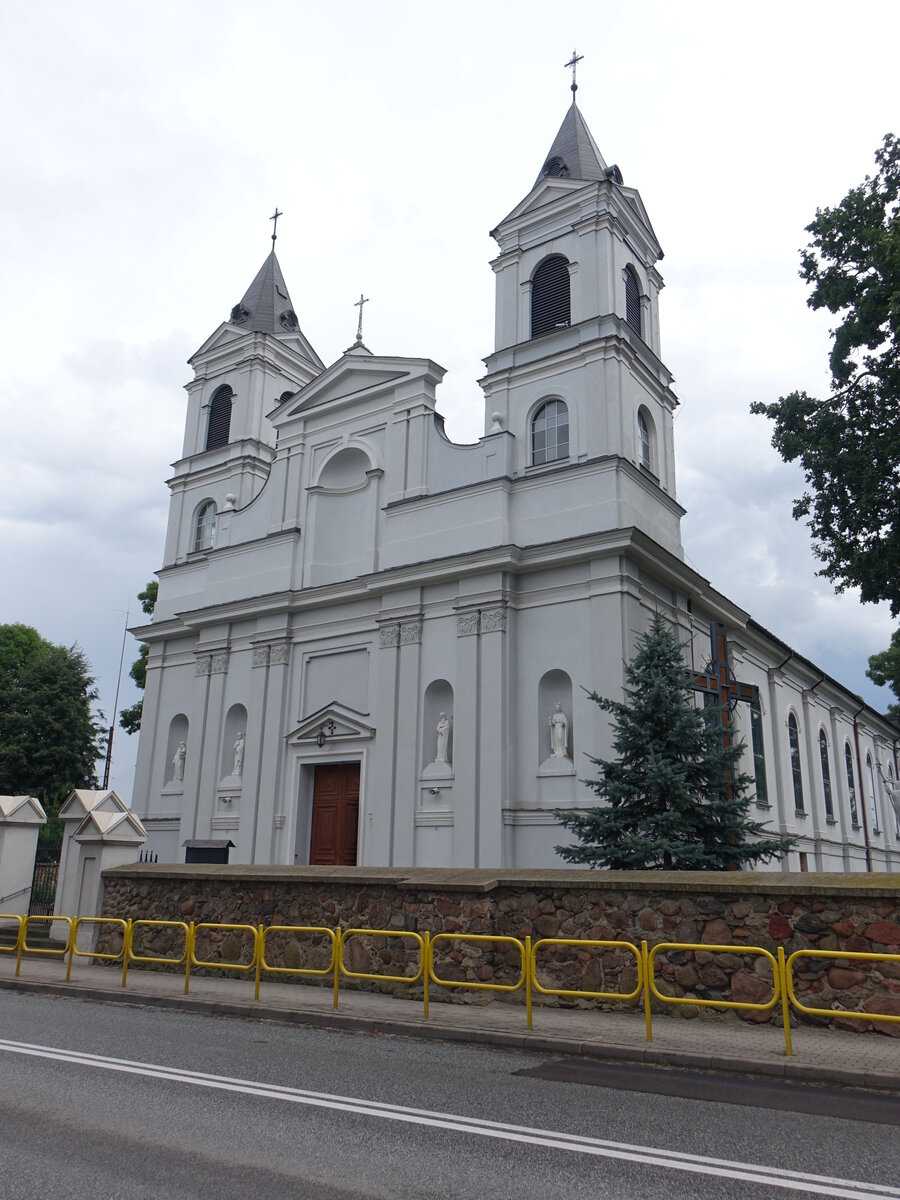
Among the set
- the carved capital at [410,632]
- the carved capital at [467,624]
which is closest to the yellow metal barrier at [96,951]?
the carved capital at [410,632]

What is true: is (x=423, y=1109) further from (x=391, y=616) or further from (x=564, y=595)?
(x=391, y=616)

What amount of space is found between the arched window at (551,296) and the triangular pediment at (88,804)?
15.0 metres

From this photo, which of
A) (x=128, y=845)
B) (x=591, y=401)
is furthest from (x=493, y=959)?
(x=591, y=401)

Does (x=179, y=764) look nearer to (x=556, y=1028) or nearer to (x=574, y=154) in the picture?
(x=556, y=1028)

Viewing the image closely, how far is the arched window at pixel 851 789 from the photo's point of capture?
1444 inches

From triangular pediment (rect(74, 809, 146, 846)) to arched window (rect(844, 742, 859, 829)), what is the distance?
2831cm

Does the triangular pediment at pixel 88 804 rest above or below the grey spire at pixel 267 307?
below

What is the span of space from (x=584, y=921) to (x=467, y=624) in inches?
448

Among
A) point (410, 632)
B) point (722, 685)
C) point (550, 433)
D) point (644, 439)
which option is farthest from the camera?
point (644, 439)

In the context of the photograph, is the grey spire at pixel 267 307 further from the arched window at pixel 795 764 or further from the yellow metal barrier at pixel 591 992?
the yellow metal barrier at pixel 591 992

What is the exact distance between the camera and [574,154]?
88.8 feet

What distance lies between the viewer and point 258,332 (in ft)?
103

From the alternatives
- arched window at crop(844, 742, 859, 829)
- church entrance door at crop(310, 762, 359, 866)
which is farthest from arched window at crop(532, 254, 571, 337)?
arched window at crop(844, 742, 859, 829)

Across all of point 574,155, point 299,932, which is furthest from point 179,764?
point 574,155
